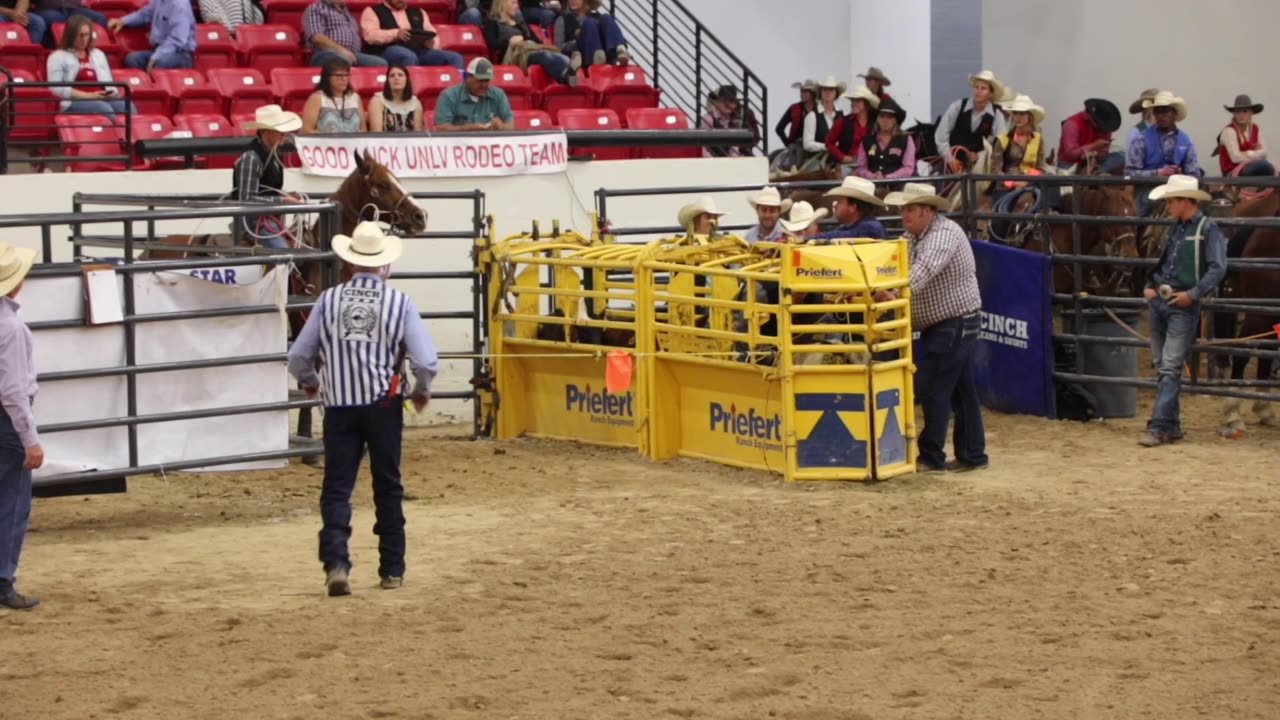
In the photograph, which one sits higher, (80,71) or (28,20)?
(28,20)

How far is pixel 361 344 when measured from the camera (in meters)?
8.02

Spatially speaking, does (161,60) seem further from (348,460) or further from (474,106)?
(348,460)

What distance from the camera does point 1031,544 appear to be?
9.06 meters

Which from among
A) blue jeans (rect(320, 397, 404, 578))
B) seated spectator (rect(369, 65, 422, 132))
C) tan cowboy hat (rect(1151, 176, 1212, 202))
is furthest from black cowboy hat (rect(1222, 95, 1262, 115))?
blue jeans (rect(320, 397, 404, 578))

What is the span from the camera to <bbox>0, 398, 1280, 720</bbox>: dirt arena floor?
21.7 feet

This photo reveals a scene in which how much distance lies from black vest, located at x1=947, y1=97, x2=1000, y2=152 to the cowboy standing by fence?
11346 mm

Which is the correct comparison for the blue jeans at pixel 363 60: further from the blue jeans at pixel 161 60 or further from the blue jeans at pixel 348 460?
the blue jeans at pixel 348 460

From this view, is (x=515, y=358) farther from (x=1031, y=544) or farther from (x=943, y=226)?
(x=1031, y=544)

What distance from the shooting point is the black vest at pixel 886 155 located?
17875mm

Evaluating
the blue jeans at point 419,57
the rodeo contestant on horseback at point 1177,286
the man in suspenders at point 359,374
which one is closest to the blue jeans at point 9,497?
the man in suspenders at point 359,374

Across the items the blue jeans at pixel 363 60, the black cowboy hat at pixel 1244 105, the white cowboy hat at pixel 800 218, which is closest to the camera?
the white cowboy hat at pixel 800 218

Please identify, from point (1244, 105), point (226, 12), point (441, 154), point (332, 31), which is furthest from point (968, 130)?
point (226, 12)

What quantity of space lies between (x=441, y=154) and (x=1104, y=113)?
7483 mm

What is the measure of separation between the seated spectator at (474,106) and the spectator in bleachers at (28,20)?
3.55 metres
